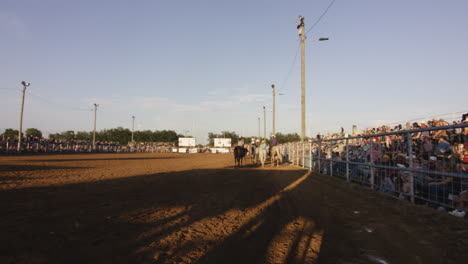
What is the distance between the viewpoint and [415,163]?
594cm

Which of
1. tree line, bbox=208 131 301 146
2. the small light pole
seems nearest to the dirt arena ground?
the small light pole

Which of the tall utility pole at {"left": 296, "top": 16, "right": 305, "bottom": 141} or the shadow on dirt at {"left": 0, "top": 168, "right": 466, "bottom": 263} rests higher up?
the tall utility pole at {"left": 296, "top": 16, "right": 305, "bottom": 141}

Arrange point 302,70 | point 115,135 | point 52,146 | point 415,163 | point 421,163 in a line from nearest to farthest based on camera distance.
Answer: point 421,163 < point 415,163 < point 302,70 < point 52,146 < point 115,135

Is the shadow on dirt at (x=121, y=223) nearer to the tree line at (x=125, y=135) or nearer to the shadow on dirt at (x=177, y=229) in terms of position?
the shadow on dirt at (x=177, y=229)

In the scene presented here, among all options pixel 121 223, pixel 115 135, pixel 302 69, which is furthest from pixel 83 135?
pixel 121 223

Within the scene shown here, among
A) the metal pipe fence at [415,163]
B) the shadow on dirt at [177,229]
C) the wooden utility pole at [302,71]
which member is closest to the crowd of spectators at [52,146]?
the shadow on dirt at [177,229]

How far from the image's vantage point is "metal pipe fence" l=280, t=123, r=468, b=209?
4.89m

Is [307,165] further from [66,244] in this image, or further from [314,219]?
[66,244]

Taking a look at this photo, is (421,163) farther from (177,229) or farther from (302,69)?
(302,69)

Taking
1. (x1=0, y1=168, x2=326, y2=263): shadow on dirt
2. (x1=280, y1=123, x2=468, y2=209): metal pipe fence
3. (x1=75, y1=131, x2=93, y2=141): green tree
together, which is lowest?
(x1=0, y1=168, x2=326, y2=263): shadow on dirt

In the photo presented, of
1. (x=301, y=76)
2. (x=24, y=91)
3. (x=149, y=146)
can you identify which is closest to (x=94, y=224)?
(x=301, y=76)

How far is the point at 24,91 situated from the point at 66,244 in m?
37.0

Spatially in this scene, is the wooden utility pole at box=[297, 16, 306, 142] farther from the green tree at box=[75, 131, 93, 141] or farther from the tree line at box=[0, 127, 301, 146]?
the green tree at box=[75, 131, 93, 141]

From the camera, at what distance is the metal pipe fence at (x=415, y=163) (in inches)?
192
